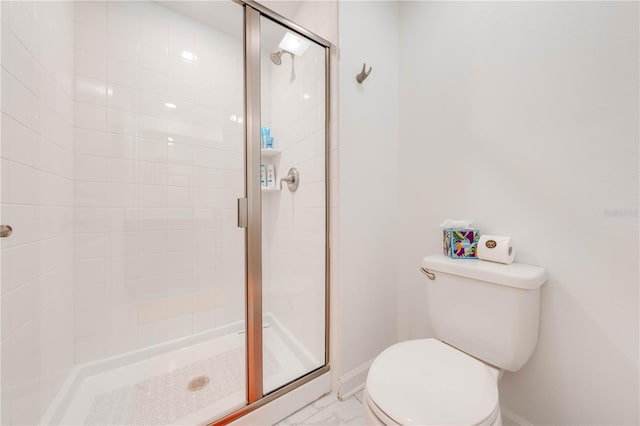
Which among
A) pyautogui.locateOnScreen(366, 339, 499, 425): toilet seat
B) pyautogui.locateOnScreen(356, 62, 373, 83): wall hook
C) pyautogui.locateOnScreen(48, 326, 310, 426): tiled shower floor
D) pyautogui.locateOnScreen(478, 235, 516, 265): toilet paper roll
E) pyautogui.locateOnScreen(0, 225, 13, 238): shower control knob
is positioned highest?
pyautogui.locateOnScreen(356, 62, 373, 83): wall hook

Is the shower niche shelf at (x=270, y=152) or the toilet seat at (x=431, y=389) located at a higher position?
the shower niche shelf at (x=270, y=152)

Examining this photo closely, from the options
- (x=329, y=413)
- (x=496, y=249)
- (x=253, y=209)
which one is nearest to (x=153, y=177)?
(x=253, y=209)

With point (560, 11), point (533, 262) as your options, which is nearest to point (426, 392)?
point (533, 262)

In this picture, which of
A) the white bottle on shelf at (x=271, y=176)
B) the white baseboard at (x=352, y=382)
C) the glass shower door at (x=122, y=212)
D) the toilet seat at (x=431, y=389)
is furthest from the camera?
the white bottle on shelf at (x=271, y=176)

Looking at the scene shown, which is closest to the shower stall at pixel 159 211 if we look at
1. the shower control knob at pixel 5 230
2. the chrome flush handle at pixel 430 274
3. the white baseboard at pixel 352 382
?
the shower control knob at pixel 5 230

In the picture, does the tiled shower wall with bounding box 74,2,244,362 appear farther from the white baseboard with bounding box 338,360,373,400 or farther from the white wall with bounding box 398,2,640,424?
the white wall with bounding box 398,2,640,424

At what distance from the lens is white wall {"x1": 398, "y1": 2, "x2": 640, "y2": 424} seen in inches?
29.3

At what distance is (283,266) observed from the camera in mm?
1333

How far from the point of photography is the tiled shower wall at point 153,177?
1.31 m

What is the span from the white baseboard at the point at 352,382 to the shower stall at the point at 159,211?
0.12 m

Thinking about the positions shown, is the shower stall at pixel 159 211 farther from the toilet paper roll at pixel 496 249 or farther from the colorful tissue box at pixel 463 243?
the toilet paper roll at pixel 496 249

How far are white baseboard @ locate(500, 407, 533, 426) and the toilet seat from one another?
0.35 meters

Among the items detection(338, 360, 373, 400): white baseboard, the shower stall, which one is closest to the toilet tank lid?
the shower stall

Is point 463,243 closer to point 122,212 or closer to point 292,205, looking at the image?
point 292,205
